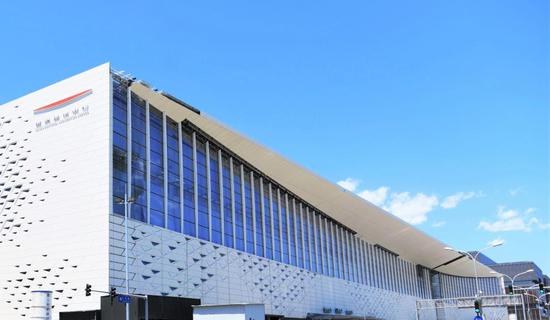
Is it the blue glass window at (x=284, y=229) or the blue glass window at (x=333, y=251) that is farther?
the blue glass window at (x=333, y=251)

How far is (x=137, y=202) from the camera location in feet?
135

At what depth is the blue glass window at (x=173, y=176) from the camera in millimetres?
44844

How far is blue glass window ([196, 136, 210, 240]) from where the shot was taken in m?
48.5

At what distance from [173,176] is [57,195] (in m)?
8.84

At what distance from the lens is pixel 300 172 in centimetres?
6162

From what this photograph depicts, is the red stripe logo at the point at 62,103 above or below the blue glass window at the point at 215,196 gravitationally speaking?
above

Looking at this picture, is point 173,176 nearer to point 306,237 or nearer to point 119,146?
point 119,146

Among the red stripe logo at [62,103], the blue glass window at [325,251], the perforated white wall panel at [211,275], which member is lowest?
the perforated white wall panel at [211,275]

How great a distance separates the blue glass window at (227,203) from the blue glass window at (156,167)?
911 centimetres

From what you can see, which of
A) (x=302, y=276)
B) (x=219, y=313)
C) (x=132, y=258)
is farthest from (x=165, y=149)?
(x=302, y=276)

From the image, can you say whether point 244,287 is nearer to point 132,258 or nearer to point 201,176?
point 201,176

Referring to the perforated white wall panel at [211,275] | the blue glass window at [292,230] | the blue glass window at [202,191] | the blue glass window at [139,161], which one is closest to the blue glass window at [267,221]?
the perforated white wall panel at [211,275]

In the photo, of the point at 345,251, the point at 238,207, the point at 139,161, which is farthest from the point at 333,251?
the point at 139,161

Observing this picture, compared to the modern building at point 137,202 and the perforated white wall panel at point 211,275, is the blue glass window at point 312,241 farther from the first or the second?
the modern building at point 137,202
